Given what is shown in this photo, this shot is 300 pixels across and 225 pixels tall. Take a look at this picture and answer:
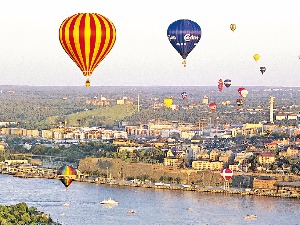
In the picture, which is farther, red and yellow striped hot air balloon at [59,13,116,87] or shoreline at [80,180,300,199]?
shoreline at [80,180,300,199]

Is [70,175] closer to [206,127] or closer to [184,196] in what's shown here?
[184,196]

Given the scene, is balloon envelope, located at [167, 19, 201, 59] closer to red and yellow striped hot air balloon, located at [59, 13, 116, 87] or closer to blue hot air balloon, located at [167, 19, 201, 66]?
blue hot air balloon, located at [167, 19, 201, 66]

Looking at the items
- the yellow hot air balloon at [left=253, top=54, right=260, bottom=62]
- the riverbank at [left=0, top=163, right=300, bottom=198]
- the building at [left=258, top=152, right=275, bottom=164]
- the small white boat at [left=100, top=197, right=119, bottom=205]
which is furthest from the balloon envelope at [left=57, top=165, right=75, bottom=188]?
the building at [left=258, top=152, right=275, bottom=164]

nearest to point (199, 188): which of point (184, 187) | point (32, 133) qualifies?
point (184, 187)

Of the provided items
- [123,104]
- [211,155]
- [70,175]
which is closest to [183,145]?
[211,155]

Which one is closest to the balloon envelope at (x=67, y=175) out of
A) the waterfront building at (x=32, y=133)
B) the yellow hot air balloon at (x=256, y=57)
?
the yellow hot air balloon at (x=256, y=57)
